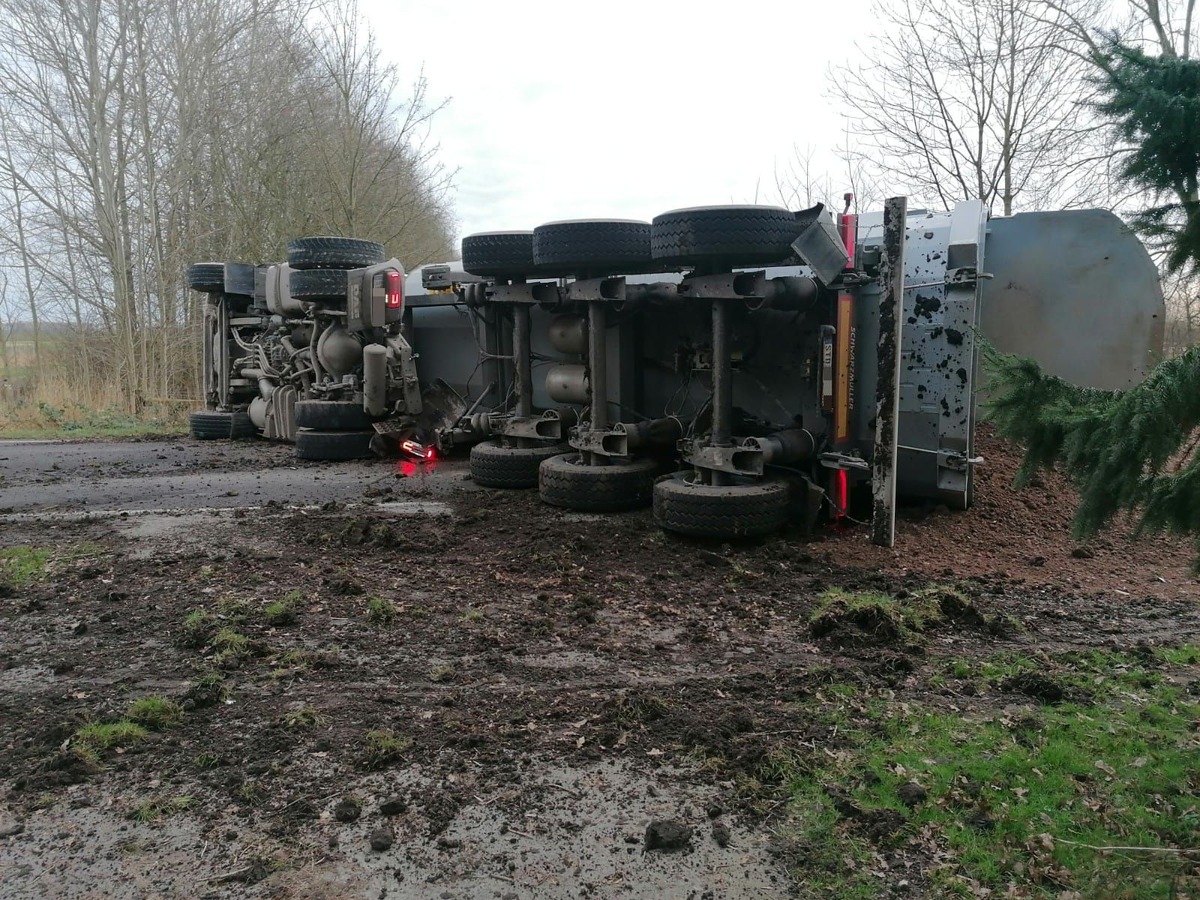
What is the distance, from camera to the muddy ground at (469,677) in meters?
2.43

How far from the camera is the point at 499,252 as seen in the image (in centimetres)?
729

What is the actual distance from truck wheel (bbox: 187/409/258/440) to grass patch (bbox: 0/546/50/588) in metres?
6.51

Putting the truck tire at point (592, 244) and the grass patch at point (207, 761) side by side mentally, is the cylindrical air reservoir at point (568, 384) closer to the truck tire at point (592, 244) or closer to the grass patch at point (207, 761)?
the truck tire at point (592, 244)

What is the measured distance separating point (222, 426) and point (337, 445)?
3366 mm

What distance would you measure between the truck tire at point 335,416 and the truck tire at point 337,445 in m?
0.08

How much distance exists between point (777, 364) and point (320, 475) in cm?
468

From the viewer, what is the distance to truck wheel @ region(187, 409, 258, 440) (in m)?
12.2

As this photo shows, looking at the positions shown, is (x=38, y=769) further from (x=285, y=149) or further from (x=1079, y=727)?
(x=285, y=149)

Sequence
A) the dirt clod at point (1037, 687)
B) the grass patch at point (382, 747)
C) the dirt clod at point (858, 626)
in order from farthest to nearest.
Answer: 1. the dirt clod at point (858, 626)
2. the dirt clod at point (1037, 687)
3. the grass patch at point (382, 747)

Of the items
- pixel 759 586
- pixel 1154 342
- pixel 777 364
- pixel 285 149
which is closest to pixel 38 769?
pixel 759 586

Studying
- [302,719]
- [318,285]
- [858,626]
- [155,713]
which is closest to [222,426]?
[318,285]

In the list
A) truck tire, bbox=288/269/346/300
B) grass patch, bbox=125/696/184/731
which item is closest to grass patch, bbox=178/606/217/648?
grass patch, bbox=125/696/184/731

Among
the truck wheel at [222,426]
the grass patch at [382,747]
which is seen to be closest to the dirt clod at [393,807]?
the grass patch at [382,747]

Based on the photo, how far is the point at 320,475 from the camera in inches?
347
